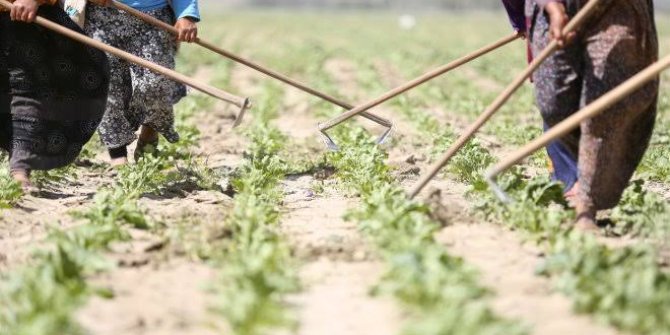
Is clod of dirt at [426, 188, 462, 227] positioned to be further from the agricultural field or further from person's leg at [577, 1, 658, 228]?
person's leg at [577, 1, 658, 228]

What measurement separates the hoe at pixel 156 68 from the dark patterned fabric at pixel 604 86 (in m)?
Result: 1.44

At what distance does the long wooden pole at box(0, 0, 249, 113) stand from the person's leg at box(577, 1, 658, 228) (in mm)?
1661

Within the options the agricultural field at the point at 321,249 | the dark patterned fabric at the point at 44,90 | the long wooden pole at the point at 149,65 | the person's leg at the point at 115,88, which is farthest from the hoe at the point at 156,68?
the person's leg at the point at 115,88

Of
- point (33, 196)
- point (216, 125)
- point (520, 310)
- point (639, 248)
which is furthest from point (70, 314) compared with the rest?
point (216, 125)

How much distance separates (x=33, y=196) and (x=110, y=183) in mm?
739

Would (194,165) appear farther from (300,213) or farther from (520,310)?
(520,310)

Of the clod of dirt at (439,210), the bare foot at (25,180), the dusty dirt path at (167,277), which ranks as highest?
the clod of dirt at (439,210)

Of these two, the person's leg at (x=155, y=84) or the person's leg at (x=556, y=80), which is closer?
the person's leg at (x=556, y=80)

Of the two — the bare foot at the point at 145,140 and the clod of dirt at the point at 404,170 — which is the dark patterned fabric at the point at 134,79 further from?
the clod of dirt at the point at 404,170

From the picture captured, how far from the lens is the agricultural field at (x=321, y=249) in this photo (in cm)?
339

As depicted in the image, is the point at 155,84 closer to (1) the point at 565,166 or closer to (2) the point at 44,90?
(2) the point at 44,90

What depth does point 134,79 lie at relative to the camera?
661cm

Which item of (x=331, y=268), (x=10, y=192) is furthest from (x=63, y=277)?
(x=10, y=192)

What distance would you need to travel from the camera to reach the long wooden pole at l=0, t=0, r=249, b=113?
5.20m
